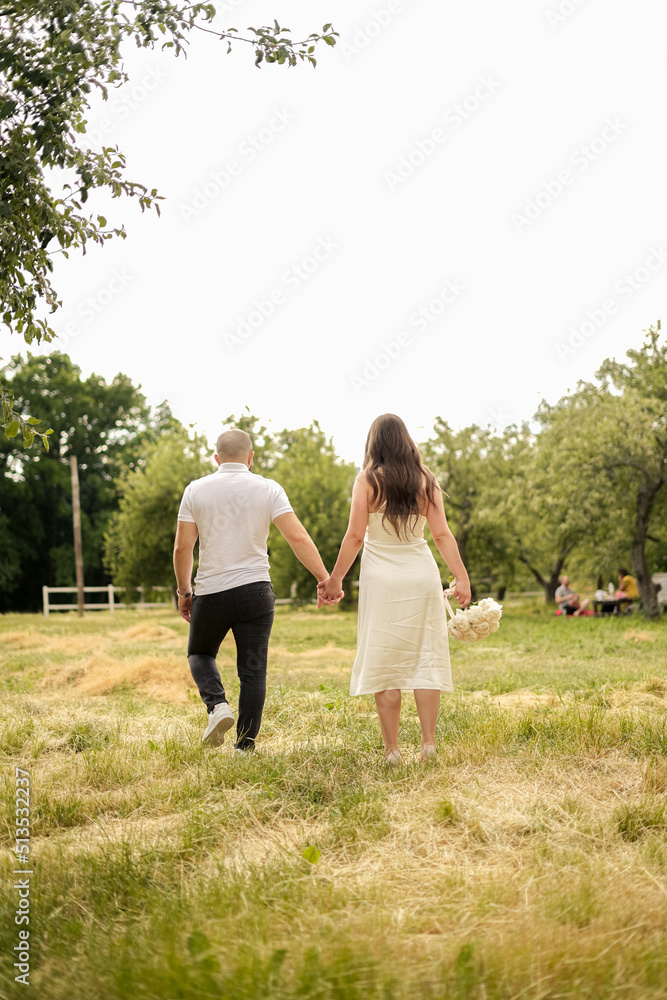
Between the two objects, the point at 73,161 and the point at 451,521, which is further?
the point at 451,521

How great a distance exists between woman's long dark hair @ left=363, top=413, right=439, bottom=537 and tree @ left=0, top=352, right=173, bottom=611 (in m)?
42.0

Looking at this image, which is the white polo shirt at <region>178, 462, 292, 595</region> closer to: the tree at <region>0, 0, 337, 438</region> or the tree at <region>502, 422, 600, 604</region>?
the tree at <region>0, 0, 337, 438</region>

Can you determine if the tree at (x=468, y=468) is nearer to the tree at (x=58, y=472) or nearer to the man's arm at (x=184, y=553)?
the tree at (x=58, y=472)

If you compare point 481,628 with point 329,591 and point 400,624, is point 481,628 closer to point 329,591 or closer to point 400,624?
point 400,624

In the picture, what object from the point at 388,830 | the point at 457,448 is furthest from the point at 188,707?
the point at 457,448

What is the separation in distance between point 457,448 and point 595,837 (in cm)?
2718

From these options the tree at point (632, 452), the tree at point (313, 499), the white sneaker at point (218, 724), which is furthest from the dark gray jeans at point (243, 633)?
the tree at point (313, 499)

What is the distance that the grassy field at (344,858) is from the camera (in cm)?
222

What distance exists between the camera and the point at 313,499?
31.6 meters

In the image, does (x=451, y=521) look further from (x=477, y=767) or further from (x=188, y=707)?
(x=477, y=767)

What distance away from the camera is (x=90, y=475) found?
51688mm

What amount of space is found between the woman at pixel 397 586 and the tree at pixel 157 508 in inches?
1210

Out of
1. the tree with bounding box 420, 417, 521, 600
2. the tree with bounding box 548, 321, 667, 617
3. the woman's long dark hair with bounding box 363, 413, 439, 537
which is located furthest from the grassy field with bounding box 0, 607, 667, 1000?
the tree with bounding box 420, 417, 521, 600

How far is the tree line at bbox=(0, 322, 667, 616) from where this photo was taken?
20.8 m
